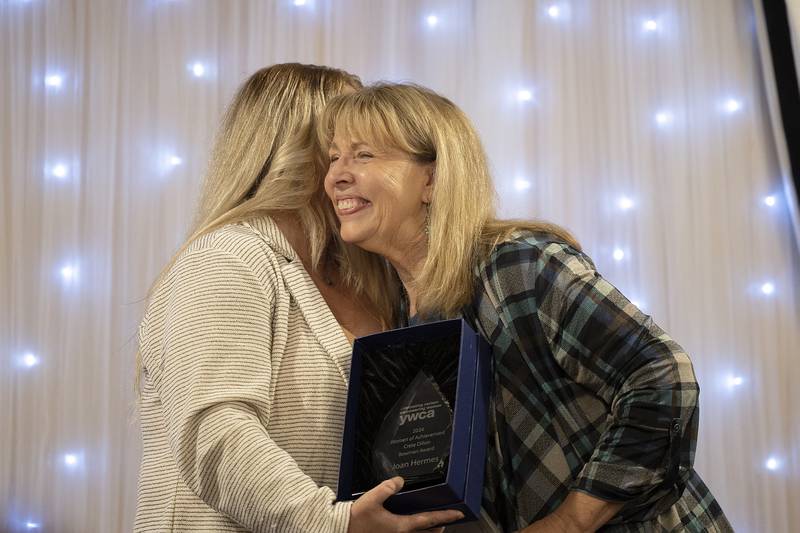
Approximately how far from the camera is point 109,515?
3.31m

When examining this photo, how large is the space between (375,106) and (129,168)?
2.03 m

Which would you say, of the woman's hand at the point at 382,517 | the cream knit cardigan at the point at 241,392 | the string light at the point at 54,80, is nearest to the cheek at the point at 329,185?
the cream knit cardigan at the point at 241,392

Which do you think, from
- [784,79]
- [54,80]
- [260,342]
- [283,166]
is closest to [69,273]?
[54,80]

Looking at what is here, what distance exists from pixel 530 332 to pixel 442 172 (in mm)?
337

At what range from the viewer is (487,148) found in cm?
335

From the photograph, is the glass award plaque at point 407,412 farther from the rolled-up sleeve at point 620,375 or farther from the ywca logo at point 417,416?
the rolled-up sleeve at point 620,375

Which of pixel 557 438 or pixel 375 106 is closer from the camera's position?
pixel 557 438

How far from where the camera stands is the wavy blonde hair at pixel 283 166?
5.68 feet

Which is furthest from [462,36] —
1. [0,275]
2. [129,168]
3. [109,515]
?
[109,515]

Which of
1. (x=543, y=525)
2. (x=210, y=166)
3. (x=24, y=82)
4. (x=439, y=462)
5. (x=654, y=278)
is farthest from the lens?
(x=24, y=82)

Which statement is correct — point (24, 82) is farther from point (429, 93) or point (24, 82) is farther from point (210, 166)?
point (429, 93)

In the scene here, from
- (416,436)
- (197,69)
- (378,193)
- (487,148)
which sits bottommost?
(416,436)

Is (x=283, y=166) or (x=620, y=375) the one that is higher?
(x=283, y=166)

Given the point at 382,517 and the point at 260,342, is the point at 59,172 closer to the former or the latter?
the point at 260,342
